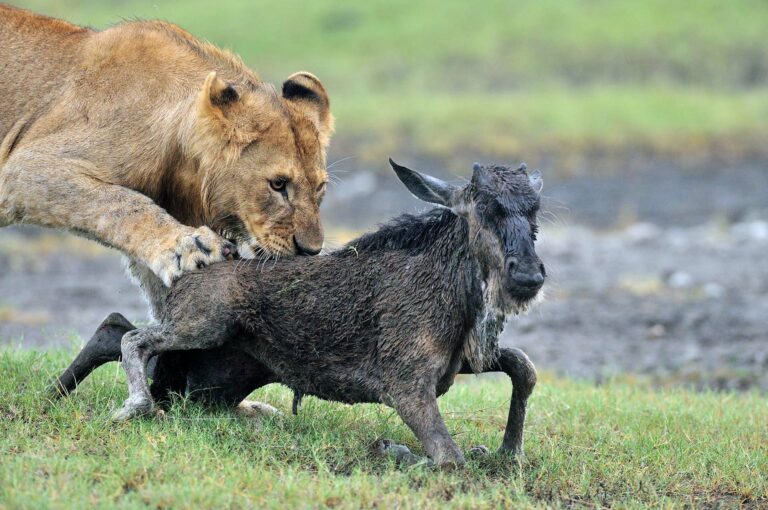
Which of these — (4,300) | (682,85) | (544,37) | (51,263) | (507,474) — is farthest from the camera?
(544,37)

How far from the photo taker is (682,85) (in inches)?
936

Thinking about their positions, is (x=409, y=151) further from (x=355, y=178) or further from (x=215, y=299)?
(x=215, y=299)

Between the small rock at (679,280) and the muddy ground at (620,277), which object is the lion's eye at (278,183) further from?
the small rock at (679,280)

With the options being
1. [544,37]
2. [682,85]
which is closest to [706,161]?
[682,85]

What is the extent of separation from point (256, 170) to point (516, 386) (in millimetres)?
1925

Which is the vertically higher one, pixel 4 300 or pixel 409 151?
pixel 409 151

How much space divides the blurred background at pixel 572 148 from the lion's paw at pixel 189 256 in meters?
0.96

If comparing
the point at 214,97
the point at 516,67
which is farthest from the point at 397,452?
the point at 516,67

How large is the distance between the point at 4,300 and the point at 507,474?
30.2ft

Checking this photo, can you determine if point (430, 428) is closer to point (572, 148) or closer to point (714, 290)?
point (714, 290)

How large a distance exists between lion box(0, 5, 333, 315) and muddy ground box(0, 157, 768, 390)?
107cm

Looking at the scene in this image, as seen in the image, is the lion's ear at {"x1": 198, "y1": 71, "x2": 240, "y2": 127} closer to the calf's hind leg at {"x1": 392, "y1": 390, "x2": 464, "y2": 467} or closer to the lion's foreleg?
the lion's foreleg

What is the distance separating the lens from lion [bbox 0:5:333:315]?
667 cm

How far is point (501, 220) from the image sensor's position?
588 cm
